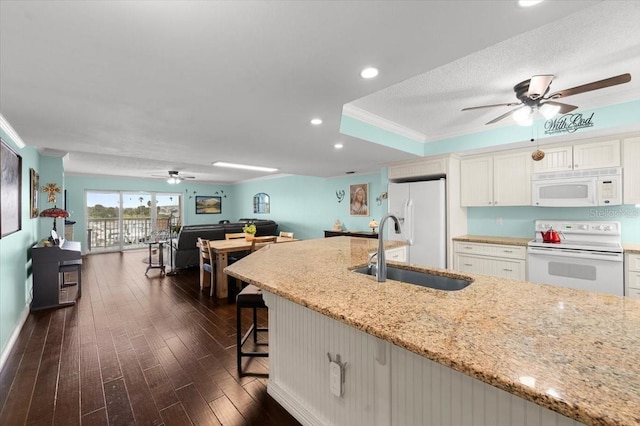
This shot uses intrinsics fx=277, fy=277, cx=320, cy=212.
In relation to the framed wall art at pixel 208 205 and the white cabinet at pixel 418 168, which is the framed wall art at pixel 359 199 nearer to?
the white cabinet at pixel 418 168

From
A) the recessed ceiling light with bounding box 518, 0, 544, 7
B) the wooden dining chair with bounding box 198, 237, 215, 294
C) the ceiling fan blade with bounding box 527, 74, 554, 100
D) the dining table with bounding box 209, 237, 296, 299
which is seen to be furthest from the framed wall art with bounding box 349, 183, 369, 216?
the recessed ceiling light with bounding box 518, 0, 544, 7

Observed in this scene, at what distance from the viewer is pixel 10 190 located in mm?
2586

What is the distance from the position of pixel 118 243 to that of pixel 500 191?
9.69 m

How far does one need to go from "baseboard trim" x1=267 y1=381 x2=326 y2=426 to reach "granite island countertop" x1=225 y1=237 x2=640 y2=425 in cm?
84

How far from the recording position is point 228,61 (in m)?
1.56

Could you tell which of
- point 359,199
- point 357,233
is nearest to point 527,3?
point 357,233

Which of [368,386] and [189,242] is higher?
[189,242]

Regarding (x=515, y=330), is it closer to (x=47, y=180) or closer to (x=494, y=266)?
(x=494, y=266)

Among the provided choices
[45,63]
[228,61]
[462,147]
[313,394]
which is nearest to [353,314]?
[313,394]

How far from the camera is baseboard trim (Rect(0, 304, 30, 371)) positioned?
91.2 inches

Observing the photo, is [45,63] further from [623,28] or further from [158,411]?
[623,28]

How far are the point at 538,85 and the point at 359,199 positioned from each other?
13.9 ft

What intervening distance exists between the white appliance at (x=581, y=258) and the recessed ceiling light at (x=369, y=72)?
2947 millimetres

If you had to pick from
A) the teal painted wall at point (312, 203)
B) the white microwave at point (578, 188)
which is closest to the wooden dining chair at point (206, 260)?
the teal painted wall at point (312, 203)
